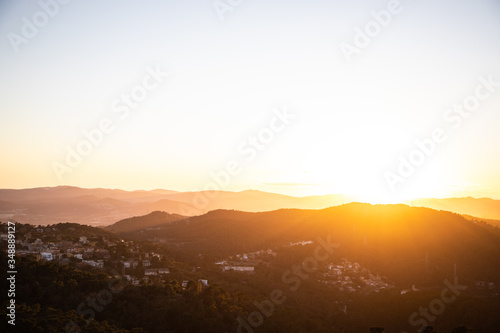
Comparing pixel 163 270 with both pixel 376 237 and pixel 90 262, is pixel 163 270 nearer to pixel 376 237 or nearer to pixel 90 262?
pixel 90 262

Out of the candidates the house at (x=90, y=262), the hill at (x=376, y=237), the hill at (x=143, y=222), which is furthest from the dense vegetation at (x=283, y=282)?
the hill at (x=143, y=222)

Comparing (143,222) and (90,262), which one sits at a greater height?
(143,222)

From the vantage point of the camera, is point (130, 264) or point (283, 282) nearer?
point (130, 264)

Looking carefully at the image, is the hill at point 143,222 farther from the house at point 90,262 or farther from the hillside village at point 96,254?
the house at point 90,262

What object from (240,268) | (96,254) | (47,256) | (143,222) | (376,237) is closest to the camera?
(47,256)

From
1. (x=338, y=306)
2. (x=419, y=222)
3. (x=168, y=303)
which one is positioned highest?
(x=419, y=222)

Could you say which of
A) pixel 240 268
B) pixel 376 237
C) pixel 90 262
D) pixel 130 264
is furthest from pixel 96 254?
pixel 376 237

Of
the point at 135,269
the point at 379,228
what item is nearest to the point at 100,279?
the point at 135,269

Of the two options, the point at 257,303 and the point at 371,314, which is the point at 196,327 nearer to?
the point at 257,303

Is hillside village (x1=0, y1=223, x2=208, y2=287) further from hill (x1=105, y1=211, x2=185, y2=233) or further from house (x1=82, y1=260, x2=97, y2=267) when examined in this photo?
hill (x1=105, y1=211, x2=185, y2=233)

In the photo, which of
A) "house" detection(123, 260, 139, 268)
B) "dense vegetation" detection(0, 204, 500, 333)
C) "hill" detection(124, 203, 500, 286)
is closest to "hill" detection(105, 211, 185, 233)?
"hill" detection(124, 203, 500, 286)

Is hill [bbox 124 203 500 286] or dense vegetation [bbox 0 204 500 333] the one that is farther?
hill [bbox 124 203 500 286]
